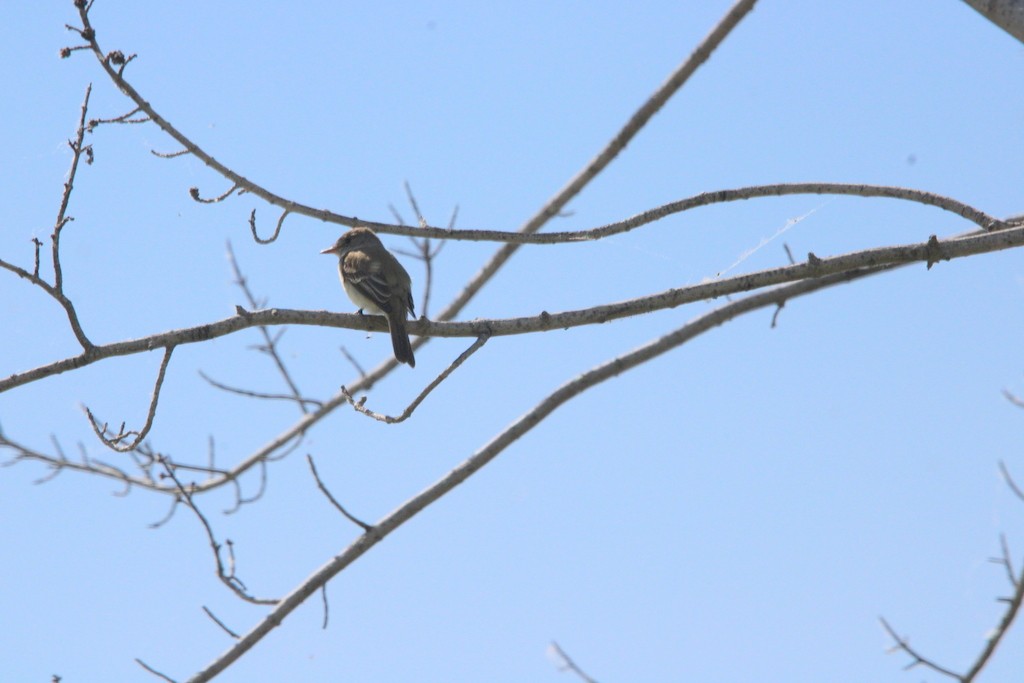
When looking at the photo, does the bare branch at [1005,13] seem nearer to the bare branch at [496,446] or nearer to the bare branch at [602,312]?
the bare branch at [602,312]

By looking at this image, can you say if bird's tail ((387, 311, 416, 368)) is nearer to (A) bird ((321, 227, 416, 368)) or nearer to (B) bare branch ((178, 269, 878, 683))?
(A) bird ((321, 227, 416, 368))

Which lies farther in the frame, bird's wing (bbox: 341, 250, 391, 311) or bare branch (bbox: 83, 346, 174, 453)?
bird's wing (bbox: 341, 250, 391, 311)

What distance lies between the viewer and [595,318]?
4391 millimetres

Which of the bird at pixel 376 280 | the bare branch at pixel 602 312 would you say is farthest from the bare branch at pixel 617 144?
the bare branch at pixel 602 312

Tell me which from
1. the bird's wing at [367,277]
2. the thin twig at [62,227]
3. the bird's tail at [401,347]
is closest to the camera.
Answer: the thin twig at [62,227]

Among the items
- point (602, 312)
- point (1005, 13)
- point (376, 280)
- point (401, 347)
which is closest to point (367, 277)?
point (376, 280)

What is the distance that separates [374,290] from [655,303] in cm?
278

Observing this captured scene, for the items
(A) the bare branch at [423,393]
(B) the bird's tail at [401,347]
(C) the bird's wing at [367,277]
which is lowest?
(A) the bare branch at [423,393]

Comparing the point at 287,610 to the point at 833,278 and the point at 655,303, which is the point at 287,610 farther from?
the point at 833,278

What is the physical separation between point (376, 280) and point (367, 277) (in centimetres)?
14

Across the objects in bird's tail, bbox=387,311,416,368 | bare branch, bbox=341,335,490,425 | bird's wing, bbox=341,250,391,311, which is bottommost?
A: bare branch, bbox=341,335,490,425

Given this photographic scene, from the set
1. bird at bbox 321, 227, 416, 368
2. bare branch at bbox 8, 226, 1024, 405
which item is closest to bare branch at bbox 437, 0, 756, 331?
bird at bbox 321, 227, 416, 368

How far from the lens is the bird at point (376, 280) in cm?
647

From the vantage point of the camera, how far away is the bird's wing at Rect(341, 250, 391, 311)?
6679 millimetres
